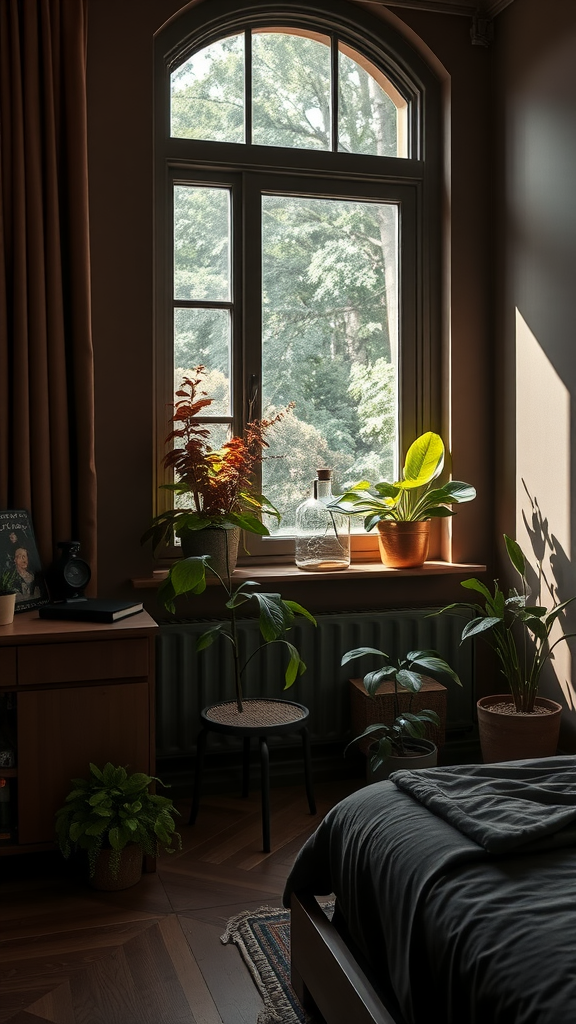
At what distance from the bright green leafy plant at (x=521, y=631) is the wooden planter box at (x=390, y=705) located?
0.93 feet

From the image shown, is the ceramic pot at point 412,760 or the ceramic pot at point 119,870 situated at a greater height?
the ceramic pot at point 412,760

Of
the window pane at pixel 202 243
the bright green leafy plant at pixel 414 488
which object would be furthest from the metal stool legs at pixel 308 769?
the window pane at pixel 202 243

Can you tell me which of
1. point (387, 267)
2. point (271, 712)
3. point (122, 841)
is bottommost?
point (122, 841)

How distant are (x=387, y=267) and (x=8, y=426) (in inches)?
67.0

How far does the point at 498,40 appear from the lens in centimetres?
370

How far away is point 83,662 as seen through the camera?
2.70 meters

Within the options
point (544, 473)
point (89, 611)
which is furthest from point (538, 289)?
point (89, 611)

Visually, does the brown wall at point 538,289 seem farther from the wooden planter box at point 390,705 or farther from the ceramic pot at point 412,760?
the ceramic pot at point 412,760

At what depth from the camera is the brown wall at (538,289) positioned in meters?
3.23

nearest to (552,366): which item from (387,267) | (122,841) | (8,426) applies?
(387,267)

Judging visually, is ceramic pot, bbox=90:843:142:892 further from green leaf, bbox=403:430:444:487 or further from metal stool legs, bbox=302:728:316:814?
Result: green leaf, bbox=403:430:444:487

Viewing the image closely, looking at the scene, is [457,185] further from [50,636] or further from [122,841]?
[122,841]

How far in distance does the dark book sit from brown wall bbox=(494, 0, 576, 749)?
61.9 inches

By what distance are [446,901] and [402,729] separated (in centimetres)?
166
